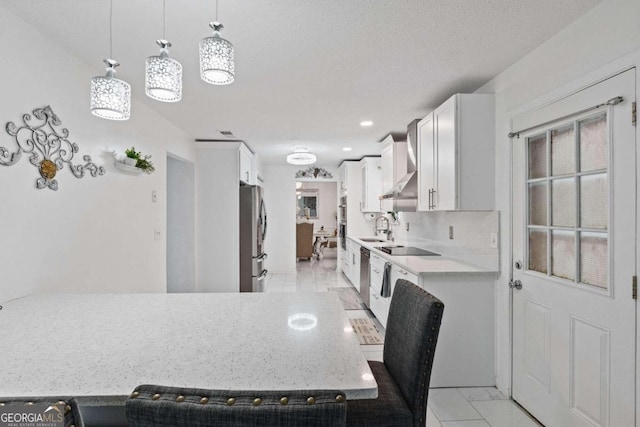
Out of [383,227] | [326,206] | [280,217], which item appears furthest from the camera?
[326,206]

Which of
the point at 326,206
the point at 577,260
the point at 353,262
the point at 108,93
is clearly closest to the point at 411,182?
the point at 577,260

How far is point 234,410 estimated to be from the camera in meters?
0.66

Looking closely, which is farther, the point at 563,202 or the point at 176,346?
the point at 563,202

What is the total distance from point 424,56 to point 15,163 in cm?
250

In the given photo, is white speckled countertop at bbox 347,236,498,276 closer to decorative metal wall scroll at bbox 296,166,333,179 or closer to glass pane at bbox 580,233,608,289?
glass pane at bbox 580,233,608,289

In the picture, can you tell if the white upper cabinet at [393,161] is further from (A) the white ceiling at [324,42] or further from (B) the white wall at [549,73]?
(B) the white wall at [549,73]

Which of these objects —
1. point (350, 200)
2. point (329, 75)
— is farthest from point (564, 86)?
point (350, 200)

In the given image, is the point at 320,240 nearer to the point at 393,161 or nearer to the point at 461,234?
the point at 393,161

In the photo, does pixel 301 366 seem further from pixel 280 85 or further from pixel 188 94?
pixel 188 94

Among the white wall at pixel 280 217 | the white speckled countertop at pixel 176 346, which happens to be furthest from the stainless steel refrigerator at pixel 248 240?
the white speckled countertop at pixel 176 346

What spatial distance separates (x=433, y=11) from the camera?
5.82ft

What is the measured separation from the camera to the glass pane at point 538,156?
7.13 feet

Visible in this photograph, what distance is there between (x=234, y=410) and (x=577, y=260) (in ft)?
6.59

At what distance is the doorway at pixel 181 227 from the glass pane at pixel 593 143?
14.8ft
